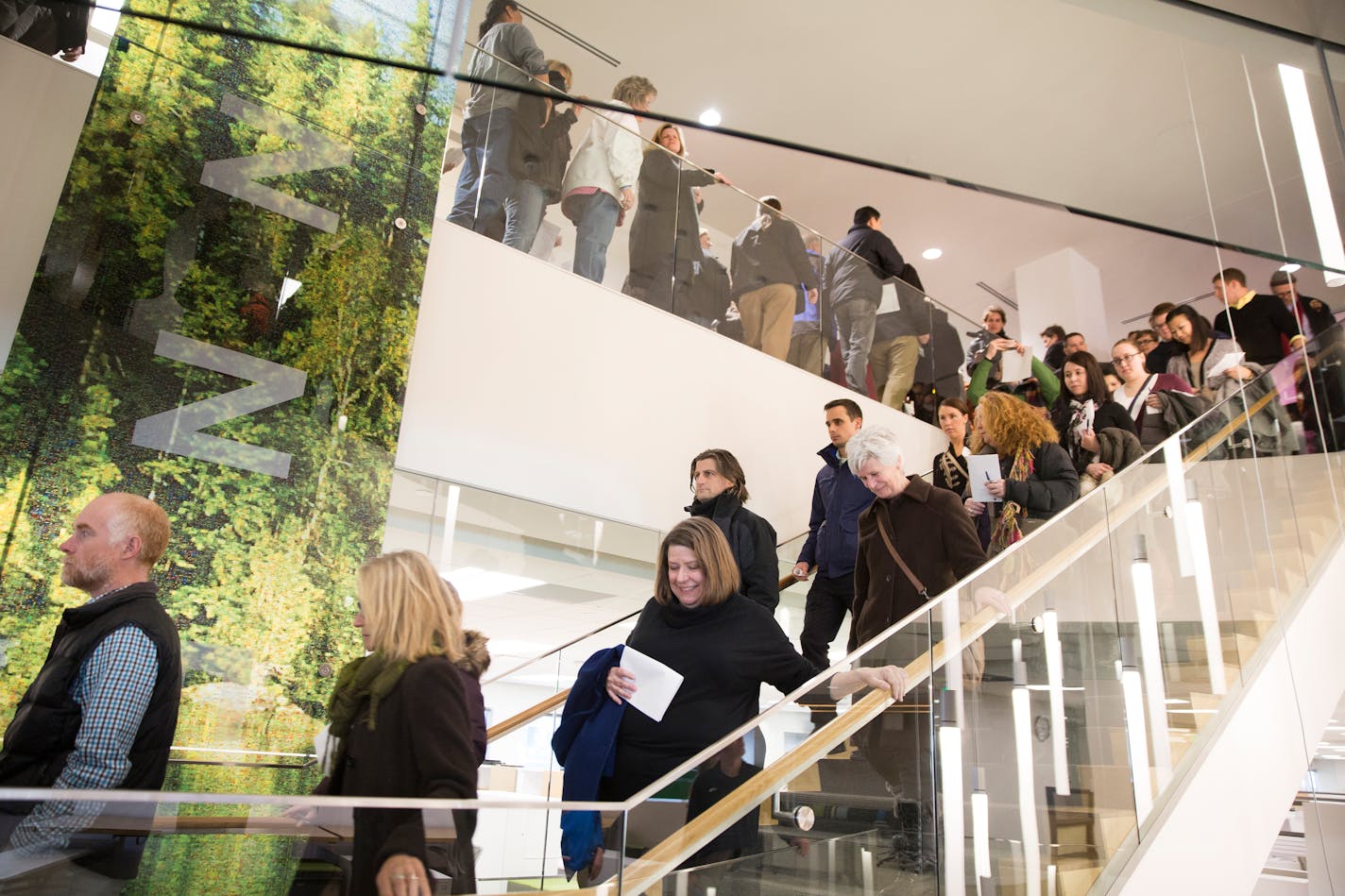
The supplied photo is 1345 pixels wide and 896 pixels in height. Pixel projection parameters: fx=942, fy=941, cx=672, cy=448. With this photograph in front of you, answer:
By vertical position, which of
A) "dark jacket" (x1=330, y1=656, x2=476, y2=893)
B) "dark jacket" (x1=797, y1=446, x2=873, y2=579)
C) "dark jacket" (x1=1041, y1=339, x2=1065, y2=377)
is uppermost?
"dark jacket" (x1=1041, y1=339, x2=1065, y2=377)

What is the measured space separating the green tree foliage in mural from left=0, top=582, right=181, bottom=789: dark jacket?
2.13m

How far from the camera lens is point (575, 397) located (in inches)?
228

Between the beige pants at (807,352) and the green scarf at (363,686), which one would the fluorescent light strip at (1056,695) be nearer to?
the green scarf at (363,686)

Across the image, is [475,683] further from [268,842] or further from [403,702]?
[268,842]

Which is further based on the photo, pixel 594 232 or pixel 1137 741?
pixel 594 232

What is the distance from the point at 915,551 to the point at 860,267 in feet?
15.1

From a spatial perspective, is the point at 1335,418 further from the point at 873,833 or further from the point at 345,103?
the point at 345,103

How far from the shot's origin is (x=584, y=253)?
19.6ft

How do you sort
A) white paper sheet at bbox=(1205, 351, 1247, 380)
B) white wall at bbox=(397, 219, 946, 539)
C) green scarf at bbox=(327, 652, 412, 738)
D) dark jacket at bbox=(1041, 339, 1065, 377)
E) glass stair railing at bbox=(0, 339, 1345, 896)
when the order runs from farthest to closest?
dark jacket at bbox=(1041, 339, 1065, 377), white paper sheet at bbox=(1205, 351, 1247, 380), white wall at bbox=(397, 219, 946, 539), green scarf at bbox=(327, 652, 412, 738), glass stair railing at bbox=(0, 339, 1345, 896)

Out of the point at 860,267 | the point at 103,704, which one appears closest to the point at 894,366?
the point at 860,267

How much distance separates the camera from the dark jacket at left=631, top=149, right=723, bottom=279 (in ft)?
20.1

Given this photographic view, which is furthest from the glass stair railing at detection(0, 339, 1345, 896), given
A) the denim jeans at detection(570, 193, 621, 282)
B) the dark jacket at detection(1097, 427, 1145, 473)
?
the denim jeans at detection(570, 193, 621, 282)

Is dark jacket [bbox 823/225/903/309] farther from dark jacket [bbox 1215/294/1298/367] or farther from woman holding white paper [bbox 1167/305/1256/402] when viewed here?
dark jacket [bbox 1215/294/1298/367]

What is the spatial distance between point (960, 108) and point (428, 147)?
4.95 metres
